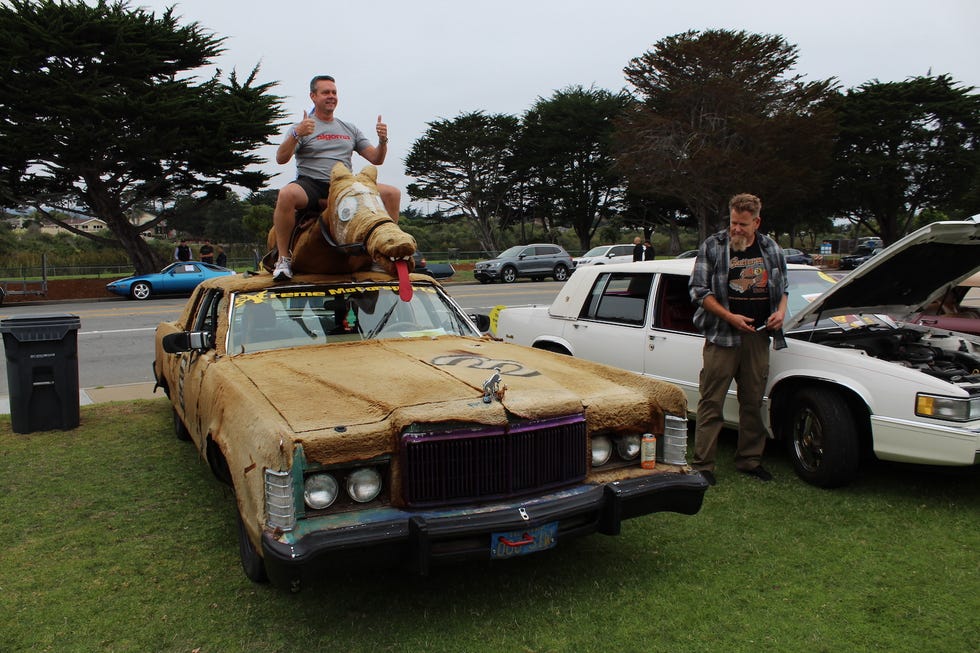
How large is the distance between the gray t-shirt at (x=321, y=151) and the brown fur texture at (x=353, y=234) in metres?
0.38

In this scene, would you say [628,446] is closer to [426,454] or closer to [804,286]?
[426,454]

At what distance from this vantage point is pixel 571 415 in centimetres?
347

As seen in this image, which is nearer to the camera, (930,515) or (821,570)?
(821,570)

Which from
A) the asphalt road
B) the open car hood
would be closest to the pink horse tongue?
the open car hood

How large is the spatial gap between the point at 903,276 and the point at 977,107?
54319mm

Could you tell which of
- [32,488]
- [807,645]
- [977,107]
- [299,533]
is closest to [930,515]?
[807,645]

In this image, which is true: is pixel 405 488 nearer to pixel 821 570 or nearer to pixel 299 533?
pixel 299 533

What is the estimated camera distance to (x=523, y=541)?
10.5 ft

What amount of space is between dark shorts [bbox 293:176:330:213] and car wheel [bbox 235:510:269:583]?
2.63m

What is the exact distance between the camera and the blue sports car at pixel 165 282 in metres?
24.0

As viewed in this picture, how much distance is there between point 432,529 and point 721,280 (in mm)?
2967

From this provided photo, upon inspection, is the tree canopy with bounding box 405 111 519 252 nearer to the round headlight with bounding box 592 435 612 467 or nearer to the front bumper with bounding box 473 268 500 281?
the front bumper with bounding box 473 268 500 281

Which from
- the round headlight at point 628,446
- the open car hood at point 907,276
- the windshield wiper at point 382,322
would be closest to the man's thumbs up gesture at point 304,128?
the windshield wiper at point 382,322

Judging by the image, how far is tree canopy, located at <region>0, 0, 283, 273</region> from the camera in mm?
25953
